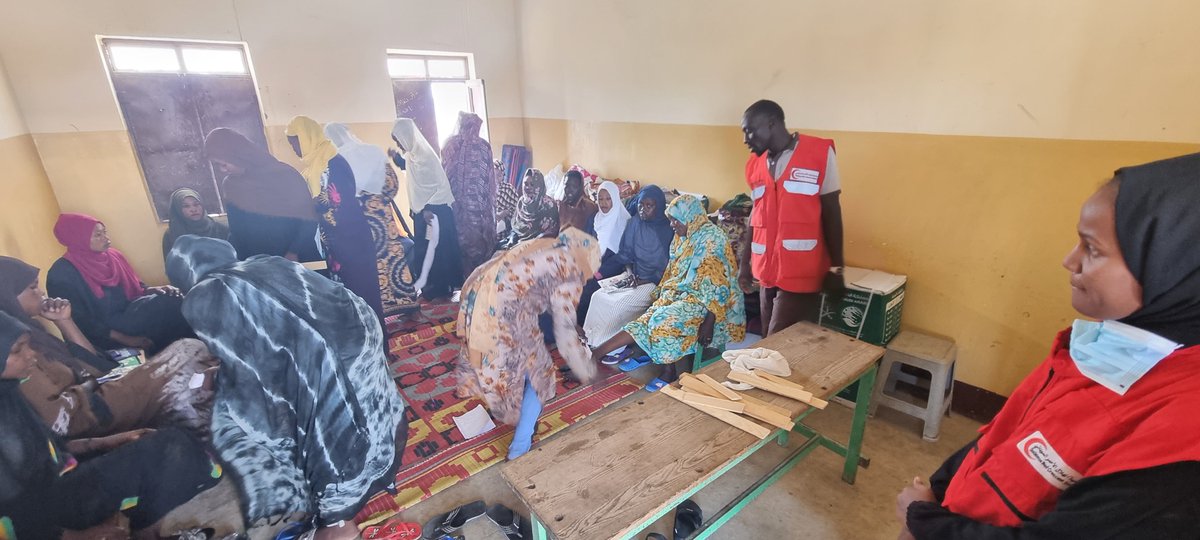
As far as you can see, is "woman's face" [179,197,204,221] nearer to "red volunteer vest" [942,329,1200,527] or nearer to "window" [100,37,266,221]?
"window" [100,37,266,221]

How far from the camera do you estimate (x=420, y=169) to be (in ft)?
13.3

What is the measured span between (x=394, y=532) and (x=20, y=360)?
137cm

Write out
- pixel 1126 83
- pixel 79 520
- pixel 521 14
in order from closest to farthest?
pixel 79 520 → pixel 1126 83 → pixel 521 14

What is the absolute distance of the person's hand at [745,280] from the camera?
306cm

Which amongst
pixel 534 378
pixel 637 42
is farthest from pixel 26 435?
pixel 637 42

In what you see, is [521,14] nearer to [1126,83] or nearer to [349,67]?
[349,67]

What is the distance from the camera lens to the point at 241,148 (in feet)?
6.06

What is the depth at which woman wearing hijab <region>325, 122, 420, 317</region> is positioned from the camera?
334cm

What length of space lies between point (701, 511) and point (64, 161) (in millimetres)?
2885

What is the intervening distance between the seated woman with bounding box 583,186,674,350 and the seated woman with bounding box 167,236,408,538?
1599mm

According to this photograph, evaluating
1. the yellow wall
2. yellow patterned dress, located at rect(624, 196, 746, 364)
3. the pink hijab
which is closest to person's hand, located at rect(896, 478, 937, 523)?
yellow patterned dress, located at rect(624, 196, 746, 364)

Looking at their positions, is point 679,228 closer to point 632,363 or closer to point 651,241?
point 651,241

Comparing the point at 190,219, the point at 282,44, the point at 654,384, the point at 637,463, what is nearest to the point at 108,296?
the point at 190,219

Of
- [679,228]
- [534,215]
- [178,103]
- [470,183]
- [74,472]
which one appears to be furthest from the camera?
[470,183]
